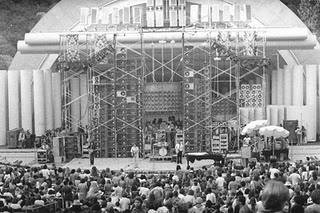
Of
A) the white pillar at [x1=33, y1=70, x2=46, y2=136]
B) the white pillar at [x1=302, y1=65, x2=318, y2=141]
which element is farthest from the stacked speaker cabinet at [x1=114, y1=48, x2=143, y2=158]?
the white pillar at [x1=302, y1=65, x2=318, y2=141]

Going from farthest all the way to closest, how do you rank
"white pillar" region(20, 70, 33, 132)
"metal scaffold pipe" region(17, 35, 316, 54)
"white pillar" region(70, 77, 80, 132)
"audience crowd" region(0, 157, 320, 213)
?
"white pillar" region(70, 77, 80, 132)
"white pillar" region(20, 70, 33, 132)
"metal scaffold pipe" region(17, 35, 316, 54)
"audience crowd" region(0, 157, 320, 213)

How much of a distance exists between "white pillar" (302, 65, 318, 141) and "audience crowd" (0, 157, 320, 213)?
551 inches

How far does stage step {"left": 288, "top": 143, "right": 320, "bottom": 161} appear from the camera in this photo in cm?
3322

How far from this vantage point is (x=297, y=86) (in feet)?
125

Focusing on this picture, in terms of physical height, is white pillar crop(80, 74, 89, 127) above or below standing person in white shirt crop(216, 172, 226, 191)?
above

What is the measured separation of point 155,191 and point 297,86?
71.9 feet

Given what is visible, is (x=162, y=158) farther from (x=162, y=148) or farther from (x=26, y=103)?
(x=26, y=103)

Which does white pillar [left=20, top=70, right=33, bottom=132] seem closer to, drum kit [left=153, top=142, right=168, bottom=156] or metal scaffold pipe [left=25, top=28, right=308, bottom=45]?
metal scaffold pipe [left=25, top=28, right=308, bottom=45]

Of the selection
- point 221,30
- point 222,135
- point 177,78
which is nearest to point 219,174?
point 222,135

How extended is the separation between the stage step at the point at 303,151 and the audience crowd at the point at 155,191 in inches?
369

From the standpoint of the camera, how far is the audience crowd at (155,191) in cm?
1491

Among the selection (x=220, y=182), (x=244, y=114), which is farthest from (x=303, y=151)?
(x=220, y=182)

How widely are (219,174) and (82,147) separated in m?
13.1

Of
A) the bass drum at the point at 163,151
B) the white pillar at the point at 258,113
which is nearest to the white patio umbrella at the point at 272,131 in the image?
the bass drum at the point at 163,151
